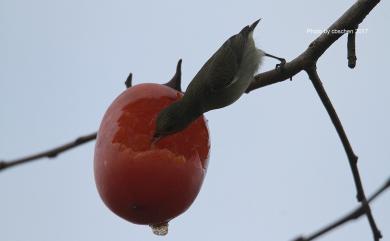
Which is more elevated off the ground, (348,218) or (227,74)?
(348,218)

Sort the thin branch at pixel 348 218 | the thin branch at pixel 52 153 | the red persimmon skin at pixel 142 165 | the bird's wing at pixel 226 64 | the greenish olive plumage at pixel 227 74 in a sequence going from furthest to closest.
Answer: the bird's wing at pixel 226 64
the greenish olive plumage at pixel 227 74
the red persimmon skin at pixel 142 165
the thin branch at pixel 52 153
the thin branch at pixel 348 218

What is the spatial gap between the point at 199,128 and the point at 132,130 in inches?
16.3

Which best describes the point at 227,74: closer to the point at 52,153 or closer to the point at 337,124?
the point at 337,124

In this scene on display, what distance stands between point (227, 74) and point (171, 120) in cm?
261

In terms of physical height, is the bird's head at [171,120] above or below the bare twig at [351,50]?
below

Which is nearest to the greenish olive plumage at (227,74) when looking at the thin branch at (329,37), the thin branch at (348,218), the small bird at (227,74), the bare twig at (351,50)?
the small bird at (227,74)

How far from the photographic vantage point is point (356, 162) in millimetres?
2857

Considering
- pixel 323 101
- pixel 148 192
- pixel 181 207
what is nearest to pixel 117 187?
pixel 148 192

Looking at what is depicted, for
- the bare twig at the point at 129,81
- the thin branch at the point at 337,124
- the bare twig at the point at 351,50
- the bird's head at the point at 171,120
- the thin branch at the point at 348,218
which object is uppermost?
the thin branch at the point at 348,218

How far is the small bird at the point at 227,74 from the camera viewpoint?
4727 millimetres

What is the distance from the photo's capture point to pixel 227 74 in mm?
5258

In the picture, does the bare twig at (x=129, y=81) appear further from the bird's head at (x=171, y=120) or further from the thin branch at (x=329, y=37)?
the thin branch at (x=329, y=37)

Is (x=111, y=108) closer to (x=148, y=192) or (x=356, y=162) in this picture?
(x=148, y=192)

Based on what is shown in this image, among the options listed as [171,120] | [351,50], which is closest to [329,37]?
[351,50]
